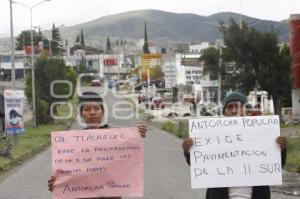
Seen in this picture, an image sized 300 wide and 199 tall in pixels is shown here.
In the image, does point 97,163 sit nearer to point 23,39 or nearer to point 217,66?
point 217,66

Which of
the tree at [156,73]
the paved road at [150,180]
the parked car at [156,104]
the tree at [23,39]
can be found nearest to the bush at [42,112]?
the paved road at [150,180]

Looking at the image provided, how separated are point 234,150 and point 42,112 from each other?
48739mm

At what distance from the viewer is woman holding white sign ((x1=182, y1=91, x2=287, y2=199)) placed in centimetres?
577

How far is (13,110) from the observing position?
2911 centimetres

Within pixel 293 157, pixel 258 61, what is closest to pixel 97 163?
pixel 293 157

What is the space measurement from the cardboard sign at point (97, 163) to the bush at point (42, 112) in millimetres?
47460

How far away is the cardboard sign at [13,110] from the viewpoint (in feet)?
93.6

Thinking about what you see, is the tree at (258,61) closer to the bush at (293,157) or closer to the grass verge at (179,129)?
the grass verge at (179,129)

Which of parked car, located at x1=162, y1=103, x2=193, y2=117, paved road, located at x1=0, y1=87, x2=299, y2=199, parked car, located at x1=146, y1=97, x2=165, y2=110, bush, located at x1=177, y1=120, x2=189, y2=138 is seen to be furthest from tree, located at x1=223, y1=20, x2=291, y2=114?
parked car, located at x1=146, y1=97, x2=165, y2=110

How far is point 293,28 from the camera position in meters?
52.5

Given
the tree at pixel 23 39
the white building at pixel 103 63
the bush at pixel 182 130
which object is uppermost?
the tree at pixel 23 39

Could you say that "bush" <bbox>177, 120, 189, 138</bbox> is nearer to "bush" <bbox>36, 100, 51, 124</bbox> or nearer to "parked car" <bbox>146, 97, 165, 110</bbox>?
"bush" <bbox>36, 100, 51, 124</bbox>

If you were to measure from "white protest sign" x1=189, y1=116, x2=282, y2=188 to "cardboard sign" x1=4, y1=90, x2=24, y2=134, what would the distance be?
2314 centimetres

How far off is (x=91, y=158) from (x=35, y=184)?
1104cm
